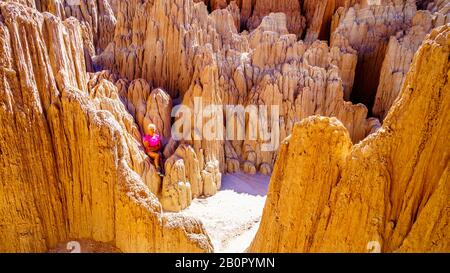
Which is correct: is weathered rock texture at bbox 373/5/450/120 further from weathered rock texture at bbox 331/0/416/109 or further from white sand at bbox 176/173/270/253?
white sand at bbox 176/173/270/253

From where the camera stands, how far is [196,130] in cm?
963

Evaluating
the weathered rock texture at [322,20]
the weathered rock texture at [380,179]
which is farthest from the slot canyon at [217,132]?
the weathered rock texture at [322,20]

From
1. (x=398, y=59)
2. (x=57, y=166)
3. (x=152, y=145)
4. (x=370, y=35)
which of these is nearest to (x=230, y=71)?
(x=152, y=145)

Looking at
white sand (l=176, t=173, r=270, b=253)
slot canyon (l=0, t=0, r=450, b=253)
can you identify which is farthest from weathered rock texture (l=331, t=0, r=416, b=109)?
white sand (l=176, t=173, r=270, b=253)

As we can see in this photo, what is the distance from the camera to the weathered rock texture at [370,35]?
1247 cm

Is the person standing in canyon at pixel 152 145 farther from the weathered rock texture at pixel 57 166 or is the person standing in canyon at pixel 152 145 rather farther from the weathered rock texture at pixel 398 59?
the weathered rock texture at pixel 398 59

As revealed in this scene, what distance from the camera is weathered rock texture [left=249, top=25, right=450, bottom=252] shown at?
3.41 m

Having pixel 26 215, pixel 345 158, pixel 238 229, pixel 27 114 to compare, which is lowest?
pixel 238 229

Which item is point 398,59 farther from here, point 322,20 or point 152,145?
point 152,145

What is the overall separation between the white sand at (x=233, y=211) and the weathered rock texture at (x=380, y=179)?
2.65 metres

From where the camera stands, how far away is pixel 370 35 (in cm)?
1269
